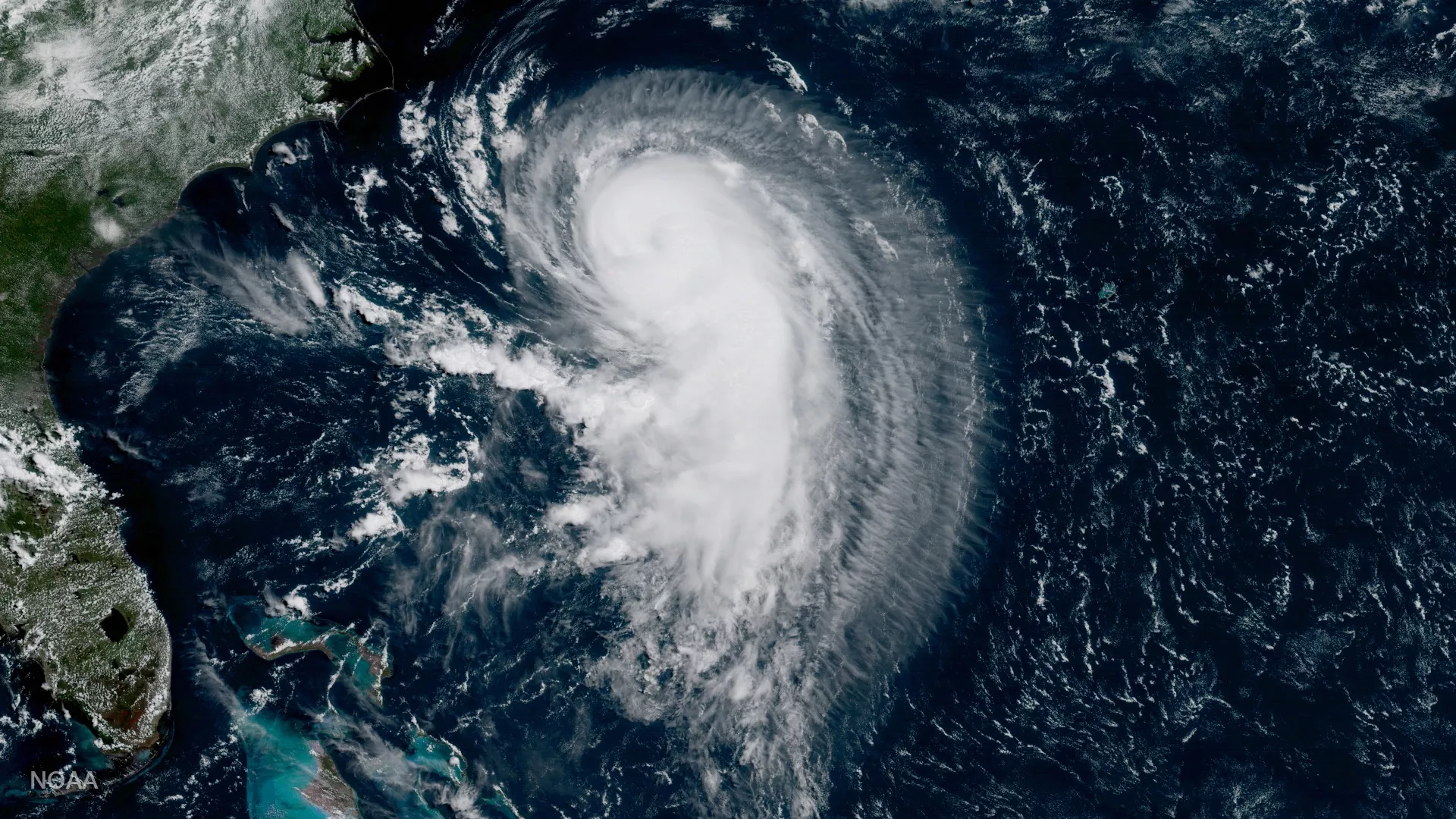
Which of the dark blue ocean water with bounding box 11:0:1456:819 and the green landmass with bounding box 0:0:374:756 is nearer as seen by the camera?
the dark blue ocean water with bounding box 11:0:1456:819

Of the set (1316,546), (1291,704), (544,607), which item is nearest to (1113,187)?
(1316,546)

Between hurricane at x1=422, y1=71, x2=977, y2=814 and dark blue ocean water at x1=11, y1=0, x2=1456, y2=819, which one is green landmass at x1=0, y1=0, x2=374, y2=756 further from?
hurricane at x1=422, y1=71, x2=977, y2=814

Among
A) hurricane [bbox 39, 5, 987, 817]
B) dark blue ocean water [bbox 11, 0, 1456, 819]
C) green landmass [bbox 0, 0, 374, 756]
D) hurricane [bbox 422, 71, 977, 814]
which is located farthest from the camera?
hurricane [bbox 422, 71, 977, 814]

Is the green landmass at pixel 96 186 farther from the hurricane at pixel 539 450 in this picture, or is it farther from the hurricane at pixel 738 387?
the hurricane at pixel 738 387

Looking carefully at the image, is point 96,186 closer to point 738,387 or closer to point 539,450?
point 539,450

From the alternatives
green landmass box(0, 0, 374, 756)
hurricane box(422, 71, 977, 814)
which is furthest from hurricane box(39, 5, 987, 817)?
green landmass box(0, 0, 374, 756)

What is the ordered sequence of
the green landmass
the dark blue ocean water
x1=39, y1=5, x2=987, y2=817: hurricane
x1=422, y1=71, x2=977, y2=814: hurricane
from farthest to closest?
x1=422, y1=71, x2=977, y2=814: hurricane < x1=39, y1=5, x2=987, y2=817: hurricane < the green landmass < the dark blue ocean water

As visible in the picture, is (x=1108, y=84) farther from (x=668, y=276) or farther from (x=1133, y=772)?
(x=1133, y=772)

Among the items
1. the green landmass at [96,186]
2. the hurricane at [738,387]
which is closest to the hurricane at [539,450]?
the hurricane at [738,387]
